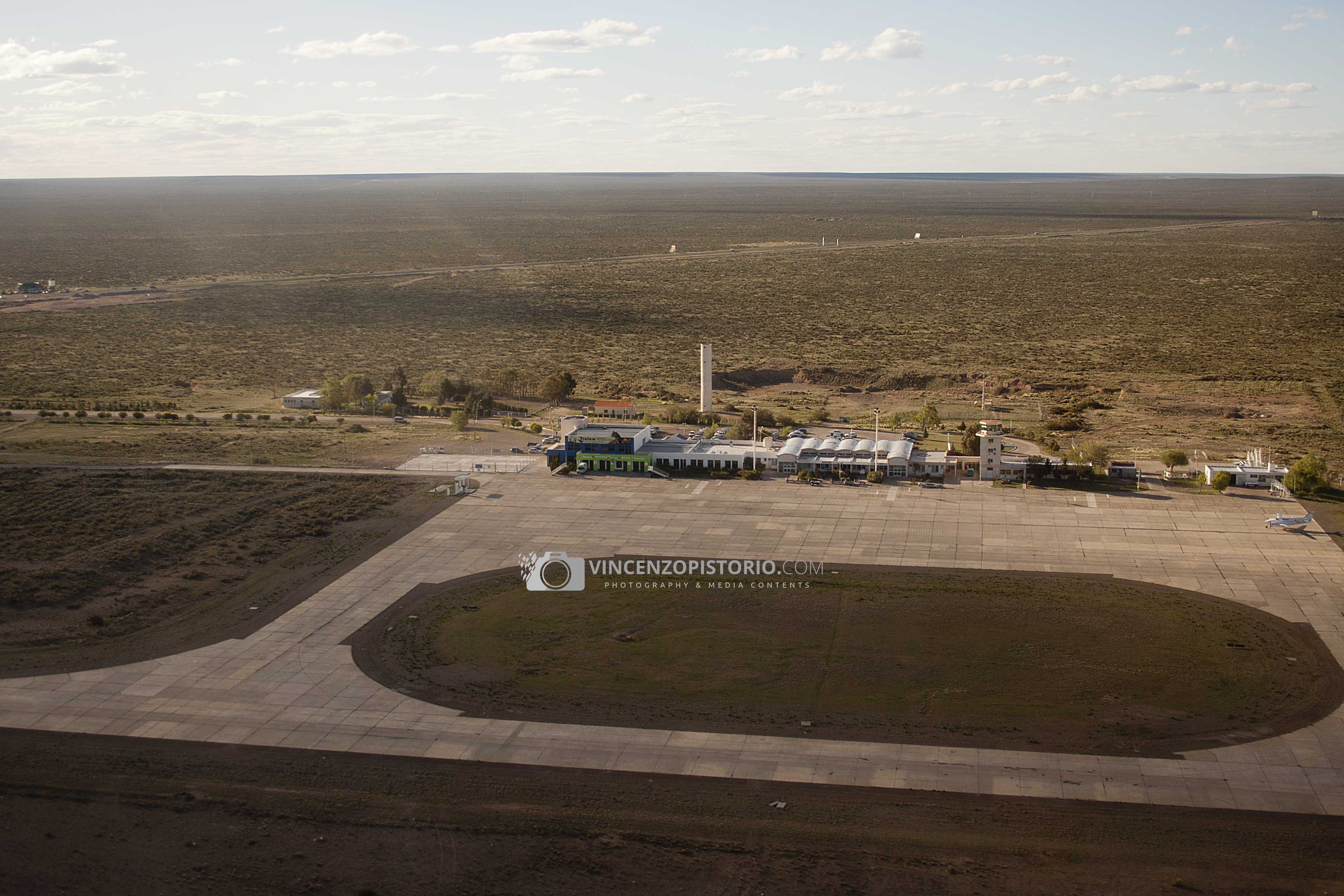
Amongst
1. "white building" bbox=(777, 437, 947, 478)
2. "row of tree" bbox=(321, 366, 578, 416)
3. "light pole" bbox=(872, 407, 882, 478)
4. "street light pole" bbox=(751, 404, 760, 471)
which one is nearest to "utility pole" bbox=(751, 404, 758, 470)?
"street light pole" bbox=(751, 404, 760, 471)

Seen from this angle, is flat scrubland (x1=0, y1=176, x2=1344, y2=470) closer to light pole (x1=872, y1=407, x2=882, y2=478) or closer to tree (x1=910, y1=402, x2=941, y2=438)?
tree (x1=910, y1=402, x2=941, y2=438)

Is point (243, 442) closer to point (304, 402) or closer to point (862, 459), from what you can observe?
point (304, 402)

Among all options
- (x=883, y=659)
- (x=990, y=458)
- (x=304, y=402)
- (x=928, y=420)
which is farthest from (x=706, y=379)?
(x=883, y=659)

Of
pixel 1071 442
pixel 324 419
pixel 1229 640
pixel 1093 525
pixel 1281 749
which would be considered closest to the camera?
pixel 1281 749

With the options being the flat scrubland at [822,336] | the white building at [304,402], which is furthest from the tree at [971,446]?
the white building at [304,402]

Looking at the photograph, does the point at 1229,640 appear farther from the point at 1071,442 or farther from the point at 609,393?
the point at 609,393

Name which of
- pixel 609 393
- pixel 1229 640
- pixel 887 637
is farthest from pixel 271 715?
pixel 609 393
